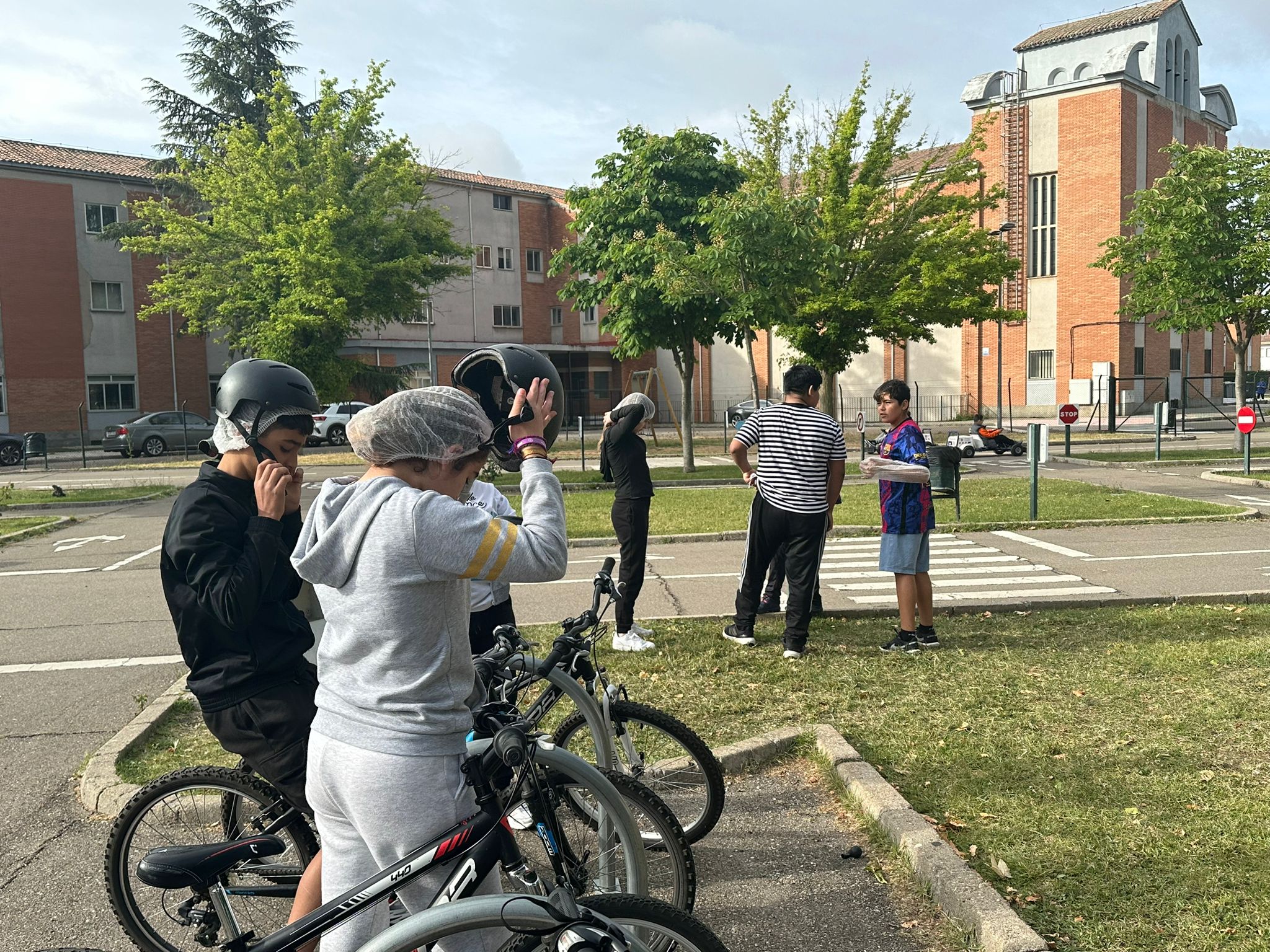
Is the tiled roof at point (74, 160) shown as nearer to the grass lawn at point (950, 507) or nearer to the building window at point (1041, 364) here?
Answer: the grass lawn at point (950, 507)

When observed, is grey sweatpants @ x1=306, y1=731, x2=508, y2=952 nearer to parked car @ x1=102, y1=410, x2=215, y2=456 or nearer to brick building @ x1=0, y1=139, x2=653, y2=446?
parked car @ x1=102, y1=410, x2=215, y2=456

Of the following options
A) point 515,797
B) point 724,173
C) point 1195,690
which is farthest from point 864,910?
point 724,173

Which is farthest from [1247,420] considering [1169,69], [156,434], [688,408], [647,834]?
[1169,69]

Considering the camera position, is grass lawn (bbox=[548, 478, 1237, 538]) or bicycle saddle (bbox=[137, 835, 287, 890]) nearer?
bicycle saddle (bbox=[137, 835, 287, 890])

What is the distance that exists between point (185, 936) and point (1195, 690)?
5485 mm

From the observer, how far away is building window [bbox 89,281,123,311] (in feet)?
145

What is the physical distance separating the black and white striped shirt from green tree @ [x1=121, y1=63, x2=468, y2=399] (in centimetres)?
2499

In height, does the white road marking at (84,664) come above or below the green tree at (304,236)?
below

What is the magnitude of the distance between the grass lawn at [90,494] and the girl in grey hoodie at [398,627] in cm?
2051

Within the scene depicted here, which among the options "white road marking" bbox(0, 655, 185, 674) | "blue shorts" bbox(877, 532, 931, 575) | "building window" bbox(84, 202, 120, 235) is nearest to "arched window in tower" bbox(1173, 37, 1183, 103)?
"building window" bbox(84, 202, 120, 235)

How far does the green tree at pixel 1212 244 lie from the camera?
28.3 metres

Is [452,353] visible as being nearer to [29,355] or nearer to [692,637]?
[29,355]

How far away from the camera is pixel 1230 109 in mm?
57250

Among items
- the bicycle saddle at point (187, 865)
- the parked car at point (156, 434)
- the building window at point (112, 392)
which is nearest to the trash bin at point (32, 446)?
the parked car at point (156, 434)
